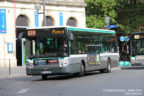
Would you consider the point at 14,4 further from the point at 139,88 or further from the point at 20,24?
the point at 139,88

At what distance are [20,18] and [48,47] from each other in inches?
640

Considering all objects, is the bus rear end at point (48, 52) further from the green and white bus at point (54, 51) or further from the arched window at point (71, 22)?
the arched window at point (71, 22)

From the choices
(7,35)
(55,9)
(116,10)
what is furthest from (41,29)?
(116,10)

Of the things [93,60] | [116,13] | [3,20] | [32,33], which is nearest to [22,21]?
[3,20]

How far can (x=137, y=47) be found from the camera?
28688mm

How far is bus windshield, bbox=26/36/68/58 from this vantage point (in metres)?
18.7

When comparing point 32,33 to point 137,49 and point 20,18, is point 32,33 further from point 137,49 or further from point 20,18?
point 20,18

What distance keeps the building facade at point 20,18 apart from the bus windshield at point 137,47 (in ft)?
30.2

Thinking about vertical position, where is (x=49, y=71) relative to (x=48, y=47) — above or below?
below

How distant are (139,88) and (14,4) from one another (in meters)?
21.9

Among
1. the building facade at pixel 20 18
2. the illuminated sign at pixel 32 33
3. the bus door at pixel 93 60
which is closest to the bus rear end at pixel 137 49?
the bus door at pixel 93 60

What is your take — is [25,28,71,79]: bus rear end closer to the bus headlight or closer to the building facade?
the bus headlight

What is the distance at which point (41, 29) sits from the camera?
19.2m

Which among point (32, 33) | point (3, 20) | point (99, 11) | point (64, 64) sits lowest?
point (64, 64)
